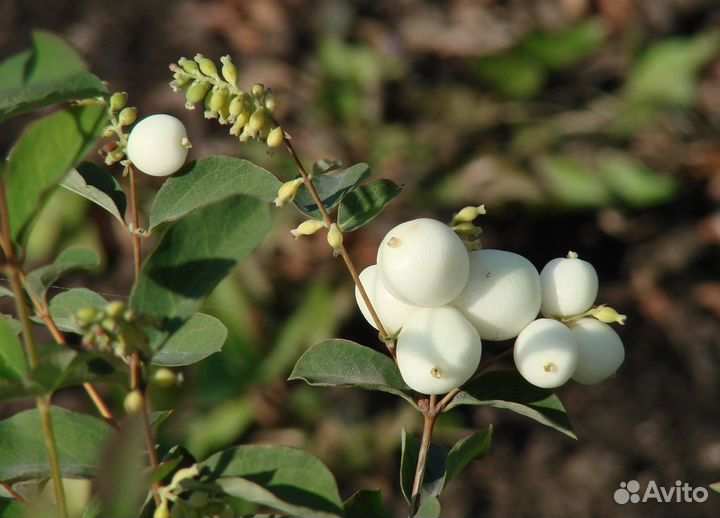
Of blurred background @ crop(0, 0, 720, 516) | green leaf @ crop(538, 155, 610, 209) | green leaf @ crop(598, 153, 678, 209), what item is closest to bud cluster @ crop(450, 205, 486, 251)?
blurred background @ crop(0, 0, 720, 516)

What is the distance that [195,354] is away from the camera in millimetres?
708

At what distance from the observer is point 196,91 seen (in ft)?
2.21

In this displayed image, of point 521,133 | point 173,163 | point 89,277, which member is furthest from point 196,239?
point 521,133

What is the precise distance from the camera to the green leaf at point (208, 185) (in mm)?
716

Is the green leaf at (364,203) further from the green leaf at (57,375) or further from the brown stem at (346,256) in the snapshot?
the green leaf at (57,375)

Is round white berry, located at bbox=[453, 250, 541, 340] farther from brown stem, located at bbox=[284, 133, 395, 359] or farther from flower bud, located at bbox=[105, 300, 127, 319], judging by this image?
flower bud, located at bbox=[105, 300, 127, 319]

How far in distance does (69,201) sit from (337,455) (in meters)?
1.11

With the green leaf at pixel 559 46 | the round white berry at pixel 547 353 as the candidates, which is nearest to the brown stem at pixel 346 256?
the round white berry at pixel 547 353

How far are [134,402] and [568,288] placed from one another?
35 cm

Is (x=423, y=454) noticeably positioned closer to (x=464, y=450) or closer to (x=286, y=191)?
(x=464, y=450)

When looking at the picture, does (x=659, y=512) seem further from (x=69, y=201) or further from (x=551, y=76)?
(x=69, y=201)

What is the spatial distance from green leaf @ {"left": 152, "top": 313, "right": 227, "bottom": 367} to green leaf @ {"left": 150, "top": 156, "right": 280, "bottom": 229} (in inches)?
3.6

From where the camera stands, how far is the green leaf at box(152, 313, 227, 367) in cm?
70

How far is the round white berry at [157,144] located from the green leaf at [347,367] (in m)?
0.19
